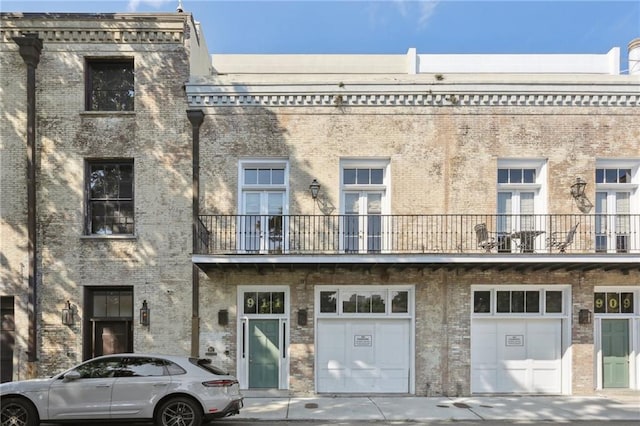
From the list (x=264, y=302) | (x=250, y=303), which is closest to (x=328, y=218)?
(x=264, y=302)

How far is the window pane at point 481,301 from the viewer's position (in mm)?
11750

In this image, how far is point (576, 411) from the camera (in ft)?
32.8

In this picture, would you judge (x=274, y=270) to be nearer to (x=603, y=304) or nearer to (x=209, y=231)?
(x=209, y=231)

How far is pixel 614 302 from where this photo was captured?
38.9 feet

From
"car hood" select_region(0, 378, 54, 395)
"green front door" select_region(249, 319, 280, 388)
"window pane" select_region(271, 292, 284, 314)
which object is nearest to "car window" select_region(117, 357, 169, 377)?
"car hood" select_region(0, 378, 54, 395)

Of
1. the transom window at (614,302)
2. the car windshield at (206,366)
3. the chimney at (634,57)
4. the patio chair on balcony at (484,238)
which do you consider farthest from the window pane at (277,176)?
the chimney at (634,57)

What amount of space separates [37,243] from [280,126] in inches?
270

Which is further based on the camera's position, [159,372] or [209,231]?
[209,231]

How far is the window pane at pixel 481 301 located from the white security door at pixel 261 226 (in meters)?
5.17

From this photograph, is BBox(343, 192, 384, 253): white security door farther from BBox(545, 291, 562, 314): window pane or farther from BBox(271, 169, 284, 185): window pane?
BBox(545, 291, 562, 314): window pane

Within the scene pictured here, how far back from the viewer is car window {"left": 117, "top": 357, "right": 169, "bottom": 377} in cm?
834

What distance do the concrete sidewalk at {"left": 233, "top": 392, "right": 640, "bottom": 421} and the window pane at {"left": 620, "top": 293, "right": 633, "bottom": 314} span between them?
2053 mm

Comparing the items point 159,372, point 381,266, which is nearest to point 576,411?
point 381,266

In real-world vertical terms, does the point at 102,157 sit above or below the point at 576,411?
above
